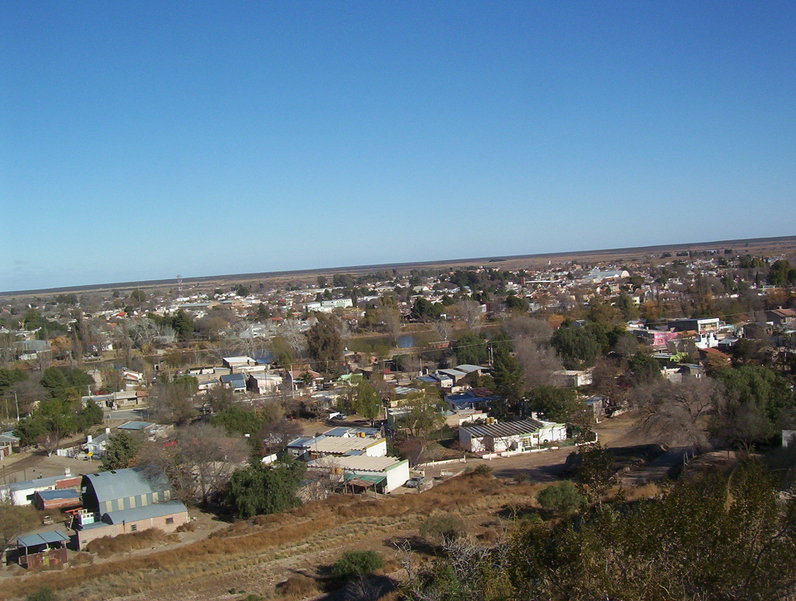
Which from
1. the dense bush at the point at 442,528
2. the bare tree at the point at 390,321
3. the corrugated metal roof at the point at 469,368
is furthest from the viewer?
the bare tree at the point at 390,321

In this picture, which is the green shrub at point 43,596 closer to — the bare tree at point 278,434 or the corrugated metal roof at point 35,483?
the corrugated metal roof at point 35,483

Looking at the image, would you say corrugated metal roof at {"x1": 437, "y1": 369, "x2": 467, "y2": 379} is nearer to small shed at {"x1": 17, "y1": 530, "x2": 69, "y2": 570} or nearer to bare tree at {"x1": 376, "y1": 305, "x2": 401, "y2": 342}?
bare tree at {"x1": 376, "y1": 305, "x2": 401, "y2": 342}

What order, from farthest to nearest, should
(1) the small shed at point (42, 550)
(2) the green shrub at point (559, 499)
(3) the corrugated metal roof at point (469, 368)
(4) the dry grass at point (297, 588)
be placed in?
(3) the corrugated metal roof at point (469, 368) → (2) the green shrub at point (559, 499) → (1) the small shed at point (42, 550) → (4) the dry grass at point (297, 588)

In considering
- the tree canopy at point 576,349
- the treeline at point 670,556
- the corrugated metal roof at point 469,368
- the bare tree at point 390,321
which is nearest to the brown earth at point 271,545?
the treeline at point 670,556

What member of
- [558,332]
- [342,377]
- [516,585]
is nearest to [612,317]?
[558,332]

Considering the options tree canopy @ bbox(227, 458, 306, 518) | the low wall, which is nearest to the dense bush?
tree canopy @ bbox(227, 458, 306, 518)

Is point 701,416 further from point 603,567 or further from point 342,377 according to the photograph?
point 342,377
